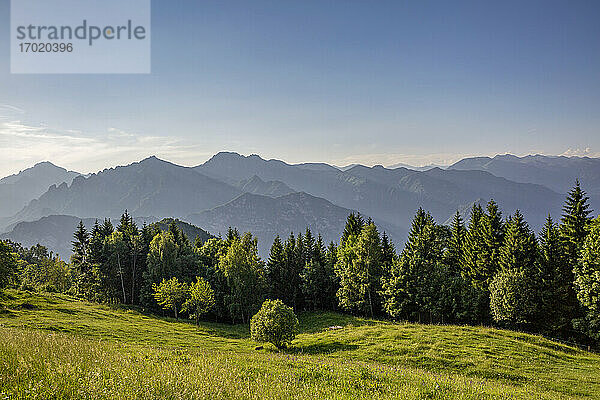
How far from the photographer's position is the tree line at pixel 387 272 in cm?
4978

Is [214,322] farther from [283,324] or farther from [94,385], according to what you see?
[94,385]

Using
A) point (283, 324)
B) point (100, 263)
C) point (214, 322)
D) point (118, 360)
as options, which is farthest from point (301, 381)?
point (100, 263)

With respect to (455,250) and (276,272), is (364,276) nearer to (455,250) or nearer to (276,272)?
(455,250)

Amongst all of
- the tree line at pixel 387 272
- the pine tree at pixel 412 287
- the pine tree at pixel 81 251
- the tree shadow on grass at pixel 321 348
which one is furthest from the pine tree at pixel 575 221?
the pine tree at pixel 81 251

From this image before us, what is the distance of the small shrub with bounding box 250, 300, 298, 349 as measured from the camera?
36375 mm

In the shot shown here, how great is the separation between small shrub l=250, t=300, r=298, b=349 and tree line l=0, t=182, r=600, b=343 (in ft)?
79.2

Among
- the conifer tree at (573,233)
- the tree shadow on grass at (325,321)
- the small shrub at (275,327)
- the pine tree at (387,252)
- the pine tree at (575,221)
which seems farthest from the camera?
the pine tree at (387,252)

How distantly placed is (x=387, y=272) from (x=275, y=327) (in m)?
33.5

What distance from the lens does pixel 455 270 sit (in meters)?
66.7

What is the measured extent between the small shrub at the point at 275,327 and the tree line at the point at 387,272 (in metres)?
24.2

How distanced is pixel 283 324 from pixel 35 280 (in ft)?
292

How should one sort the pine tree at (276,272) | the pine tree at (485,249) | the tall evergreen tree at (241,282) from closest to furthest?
1. the pine tree at (485,249)
2. the tall evergreen tree at (241,282)
3. the pine tree at (276,272)

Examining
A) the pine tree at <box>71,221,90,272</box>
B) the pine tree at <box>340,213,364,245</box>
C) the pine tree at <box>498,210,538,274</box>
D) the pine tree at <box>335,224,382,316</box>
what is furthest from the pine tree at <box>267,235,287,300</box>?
the pine tree at <box>498,210,538,274</box>

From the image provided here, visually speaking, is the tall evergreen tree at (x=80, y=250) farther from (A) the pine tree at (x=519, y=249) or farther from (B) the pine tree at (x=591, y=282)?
→ (B) the pine tree at (x=591, y=282)
